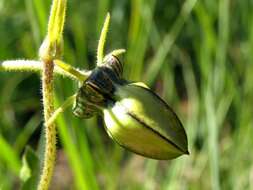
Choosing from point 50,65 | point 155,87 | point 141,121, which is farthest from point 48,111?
point 155,87

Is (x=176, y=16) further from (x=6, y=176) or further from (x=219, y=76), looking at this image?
(x=6, y=176)

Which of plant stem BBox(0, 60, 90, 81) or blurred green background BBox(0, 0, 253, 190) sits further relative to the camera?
blurred green background BBox(0, 0, 253, 190)

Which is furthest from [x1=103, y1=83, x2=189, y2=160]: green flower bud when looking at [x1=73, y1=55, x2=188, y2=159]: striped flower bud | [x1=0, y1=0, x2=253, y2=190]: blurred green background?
[x1=0, y1=0, x2=253, y2=190]: blurred green background

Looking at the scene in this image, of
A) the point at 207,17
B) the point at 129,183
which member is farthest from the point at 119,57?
the point at 129,183

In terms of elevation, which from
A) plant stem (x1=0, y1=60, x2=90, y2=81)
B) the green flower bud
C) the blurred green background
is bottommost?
the blurred green background

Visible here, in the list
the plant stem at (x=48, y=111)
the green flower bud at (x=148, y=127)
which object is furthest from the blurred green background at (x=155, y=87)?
the green flower bud at (x=148, y=127)

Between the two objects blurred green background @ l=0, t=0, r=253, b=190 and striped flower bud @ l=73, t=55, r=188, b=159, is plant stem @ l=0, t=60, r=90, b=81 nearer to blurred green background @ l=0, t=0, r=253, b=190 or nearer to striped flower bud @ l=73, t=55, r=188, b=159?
striped flower bud @ l=73, t=55, r=188, b=159

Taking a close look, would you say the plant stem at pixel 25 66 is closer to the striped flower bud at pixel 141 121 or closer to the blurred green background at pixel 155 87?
the striped flower bud at pixel 141 121
